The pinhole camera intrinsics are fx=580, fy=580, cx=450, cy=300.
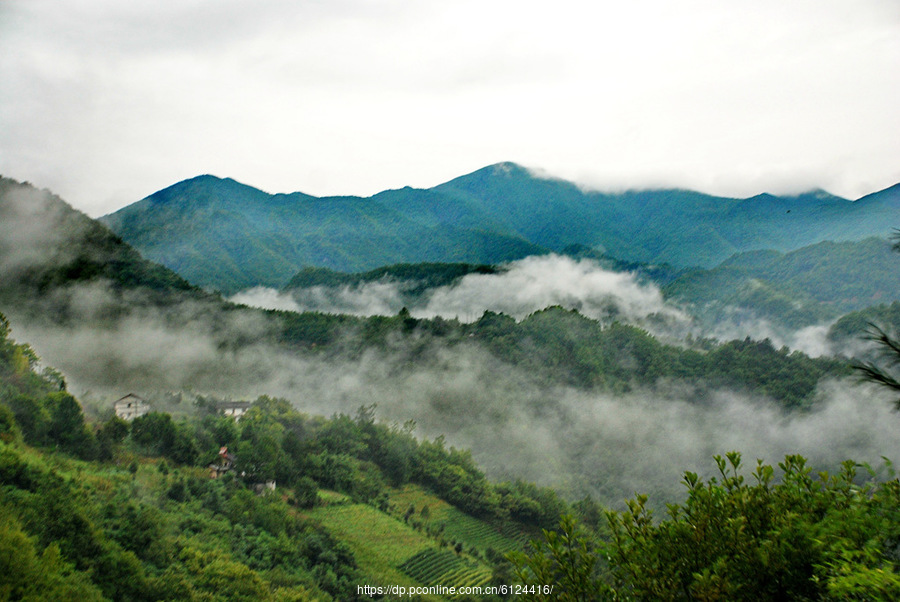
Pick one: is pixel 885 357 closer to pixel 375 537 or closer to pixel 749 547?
pixel 749 547

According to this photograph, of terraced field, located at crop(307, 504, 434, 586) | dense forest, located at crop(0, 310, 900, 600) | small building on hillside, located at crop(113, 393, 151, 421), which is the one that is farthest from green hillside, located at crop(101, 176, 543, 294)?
terraced field, located at crop(307, 504, 434, 586)

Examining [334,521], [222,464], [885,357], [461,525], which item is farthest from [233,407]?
[885,357]

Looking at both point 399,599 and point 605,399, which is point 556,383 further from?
point 399,599

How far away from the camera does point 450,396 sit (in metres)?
58.0

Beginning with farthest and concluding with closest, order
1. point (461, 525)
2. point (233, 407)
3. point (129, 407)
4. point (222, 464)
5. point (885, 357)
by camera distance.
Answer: point (233, 407), point (461, 525), point (129, 407), point (222, 464), point (885, 357)

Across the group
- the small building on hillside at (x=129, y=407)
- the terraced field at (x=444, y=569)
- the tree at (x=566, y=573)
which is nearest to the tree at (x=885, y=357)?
the tree at (x=566, y=573)

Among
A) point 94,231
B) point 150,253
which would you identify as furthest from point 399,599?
point 150,253

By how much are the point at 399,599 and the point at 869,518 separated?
20.6 m

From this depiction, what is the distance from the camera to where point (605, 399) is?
63438mm

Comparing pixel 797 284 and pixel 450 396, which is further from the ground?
pixel 797 284

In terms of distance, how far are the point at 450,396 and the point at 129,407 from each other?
107ft

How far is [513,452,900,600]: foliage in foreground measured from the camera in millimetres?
4957

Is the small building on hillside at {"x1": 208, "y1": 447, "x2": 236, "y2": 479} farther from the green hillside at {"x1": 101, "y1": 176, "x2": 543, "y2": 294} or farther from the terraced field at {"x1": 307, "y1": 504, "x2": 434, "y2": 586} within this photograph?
the green hillside at {"x1": 101, "y1": 176, "x2": 543, "y2": 294}

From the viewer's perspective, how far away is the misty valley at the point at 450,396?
20.0 feet
